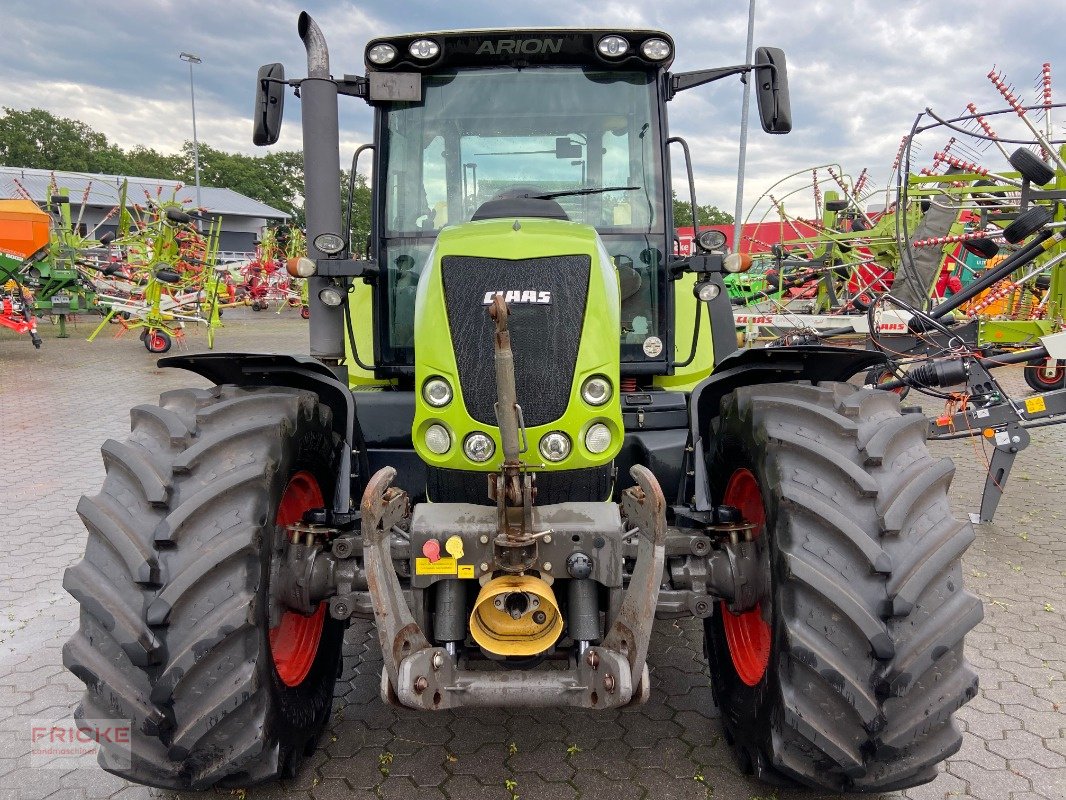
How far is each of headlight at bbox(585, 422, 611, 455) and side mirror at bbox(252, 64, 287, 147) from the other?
212 centimetres

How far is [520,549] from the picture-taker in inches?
88.5

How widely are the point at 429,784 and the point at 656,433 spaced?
1.60 meters

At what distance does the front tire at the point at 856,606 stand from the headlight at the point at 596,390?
1.73 feet

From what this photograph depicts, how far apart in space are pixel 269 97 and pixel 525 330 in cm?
187

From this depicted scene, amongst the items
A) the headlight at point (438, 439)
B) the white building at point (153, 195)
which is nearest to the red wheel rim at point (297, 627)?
the headlight at point (438, 439)

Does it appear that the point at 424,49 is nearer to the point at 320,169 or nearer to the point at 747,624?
the point at 320,169

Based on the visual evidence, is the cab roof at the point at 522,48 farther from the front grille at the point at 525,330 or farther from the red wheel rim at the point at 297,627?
the red wheel rim at the point at 297,627

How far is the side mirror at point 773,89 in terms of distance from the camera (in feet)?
11.1

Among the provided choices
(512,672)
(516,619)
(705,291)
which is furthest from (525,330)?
(705,291)

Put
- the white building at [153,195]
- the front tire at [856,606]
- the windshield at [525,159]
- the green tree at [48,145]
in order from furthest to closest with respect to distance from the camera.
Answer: the green tree at [48,145]
the white building at [153,195]
the windshield at [525,159]
the front tire at [856,606]

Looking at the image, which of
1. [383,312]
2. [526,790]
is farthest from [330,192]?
[526,790]

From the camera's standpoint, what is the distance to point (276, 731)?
2426mm

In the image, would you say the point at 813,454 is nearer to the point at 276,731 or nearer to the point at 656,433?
the point at 656,433

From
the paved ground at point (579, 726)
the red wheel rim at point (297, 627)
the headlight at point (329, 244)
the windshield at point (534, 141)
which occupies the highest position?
the windshield at point (534, 141)
